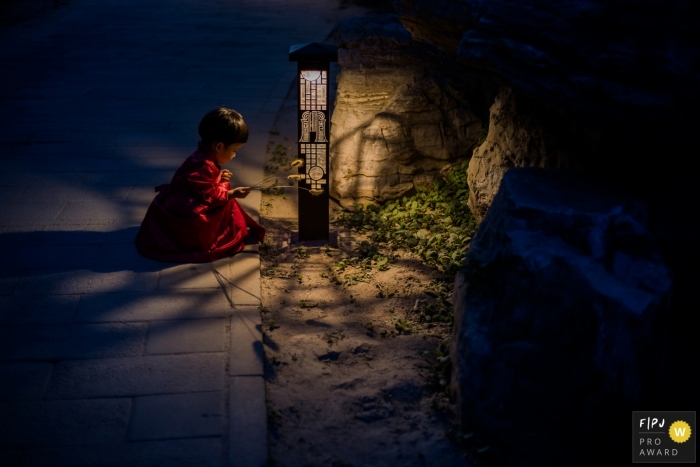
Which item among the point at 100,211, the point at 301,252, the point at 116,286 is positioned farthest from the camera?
the point at 100,211

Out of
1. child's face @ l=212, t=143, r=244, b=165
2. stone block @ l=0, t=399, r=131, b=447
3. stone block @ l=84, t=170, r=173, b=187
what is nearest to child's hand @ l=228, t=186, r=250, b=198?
child's face @ l=212, t=143, r=244, b=165

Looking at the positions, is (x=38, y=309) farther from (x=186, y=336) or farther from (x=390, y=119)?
(x=390, y=119)

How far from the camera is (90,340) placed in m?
4.63

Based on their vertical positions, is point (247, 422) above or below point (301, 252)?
below

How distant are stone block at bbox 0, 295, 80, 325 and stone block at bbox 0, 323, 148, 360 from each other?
0.09 metres

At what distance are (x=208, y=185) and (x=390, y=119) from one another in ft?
7.57

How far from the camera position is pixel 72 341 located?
462 centimetres

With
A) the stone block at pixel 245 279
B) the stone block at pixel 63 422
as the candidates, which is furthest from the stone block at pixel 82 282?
the stone block at pixel 63 422

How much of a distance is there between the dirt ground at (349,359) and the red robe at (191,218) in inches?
20.8

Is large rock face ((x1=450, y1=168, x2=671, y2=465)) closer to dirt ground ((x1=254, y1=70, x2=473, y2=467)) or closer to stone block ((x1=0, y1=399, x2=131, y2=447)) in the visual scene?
dirt ground ((x1=254, y1=70, x2=473, y2=467))

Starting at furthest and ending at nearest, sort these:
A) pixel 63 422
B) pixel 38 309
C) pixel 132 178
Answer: pixel 132 178, pixel 38 309, pixel 63 422

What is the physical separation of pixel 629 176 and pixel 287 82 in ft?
24.5

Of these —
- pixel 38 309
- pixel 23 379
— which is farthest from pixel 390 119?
pixel 23 379

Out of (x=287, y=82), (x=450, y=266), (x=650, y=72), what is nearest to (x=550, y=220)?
(x=650, y=72)
